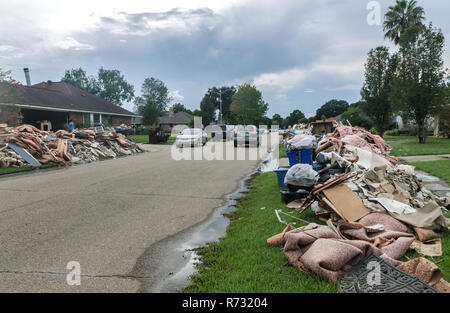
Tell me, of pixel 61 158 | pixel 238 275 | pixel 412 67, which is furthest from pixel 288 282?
pixel 412 67

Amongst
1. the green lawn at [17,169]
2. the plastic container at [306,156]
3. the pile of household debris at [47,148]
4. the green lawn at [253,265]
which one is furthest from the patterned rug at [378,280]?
the pile of household debris at [47,148]

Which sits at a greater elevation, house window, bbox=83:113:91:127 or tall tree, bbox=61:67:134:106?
tall tree, bbox=61:67:134:106

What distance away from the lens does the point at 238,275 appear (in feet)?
11.9

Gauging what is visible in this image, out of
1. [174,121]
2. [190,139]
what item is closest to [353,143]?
[190,139]

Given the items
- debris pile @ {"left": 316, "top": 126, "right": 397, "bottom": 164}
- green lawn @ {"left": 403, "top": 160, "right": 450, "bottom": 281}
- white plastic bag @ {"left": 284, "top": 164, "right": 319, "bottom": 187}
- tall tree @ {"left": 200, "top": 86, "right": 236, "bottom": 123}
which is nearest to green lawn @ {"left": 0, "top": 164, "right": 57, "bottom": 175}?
→ white plastic bag @ {"left": 284, "top": 164, "right": 319, "bottom": 187}

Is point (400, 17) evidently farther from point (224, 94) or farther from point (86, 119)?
point (224, 94)

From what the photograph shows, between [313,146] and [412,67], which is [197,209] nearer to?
[313,146]

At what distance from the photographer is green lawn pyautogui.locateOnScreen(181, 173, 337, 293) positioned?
337 centimetres

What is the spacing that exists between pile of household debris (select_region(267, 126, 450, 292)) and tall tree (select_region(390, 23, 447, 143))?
67.4 ft

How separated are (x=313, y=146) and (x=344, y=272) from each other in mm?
6261

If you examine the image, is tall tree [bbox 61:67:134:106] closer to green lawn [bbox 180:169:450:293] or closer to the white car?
the white car

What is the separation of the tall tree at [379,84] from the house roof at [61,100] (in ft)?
97.6

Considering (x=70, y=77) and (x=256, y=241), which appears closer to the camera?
(x=256, y=241)
